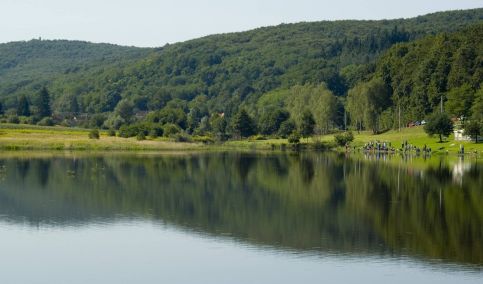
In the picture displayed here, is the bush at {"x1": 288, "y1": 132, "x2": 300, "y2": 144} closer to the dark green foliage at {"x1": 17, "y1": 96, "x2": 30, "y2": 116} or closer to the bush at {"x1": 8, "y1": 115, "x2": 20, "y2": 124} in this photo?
the bush at {"x1": 8, "y1": 115, "x2": 20, "y2": 124}

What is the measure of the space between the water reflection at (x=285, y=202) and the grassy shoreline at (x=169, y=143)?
A: 3117 centimetres

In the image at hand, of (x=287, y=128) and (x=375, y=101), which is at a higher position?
(x=375, y=101)

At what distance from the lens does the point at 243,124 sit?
460 feet

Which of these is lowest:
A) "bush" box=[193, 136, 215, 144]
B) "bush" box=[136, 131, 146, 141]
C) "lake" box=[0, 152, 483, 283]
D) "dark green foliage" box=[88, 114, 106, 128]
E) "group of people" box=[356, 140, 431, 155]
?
"lake" box=[0, 152, 483, 283]

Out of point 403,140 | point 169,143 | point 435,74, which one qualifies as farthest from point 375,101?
point 169,143

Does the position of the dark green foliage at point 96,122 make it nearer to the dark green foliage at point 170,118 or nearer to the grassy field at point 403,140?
the dark green foliage at point 170,118

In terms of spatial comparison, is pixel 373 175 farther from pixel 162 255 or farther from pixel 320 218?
pixel 162 255

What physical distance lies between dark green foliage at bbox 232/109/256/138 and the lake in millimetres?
75043

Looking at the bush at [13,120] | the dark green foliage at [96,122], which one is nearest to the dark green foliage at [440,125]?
the bush at [13,120]

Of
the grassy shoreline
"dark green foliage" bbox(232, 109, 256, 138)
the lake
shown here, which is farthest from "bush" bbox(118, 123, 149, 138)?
the lake

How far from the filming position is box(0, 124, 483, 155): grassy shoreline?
4082 inches

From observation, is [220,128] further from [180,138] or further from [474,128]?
[474,128]

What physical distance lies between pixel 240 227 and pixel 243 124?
344ft

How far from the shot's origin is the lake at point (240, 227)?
26531 mm
